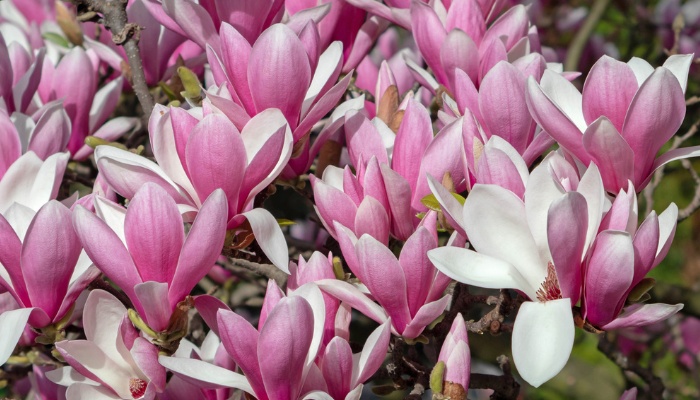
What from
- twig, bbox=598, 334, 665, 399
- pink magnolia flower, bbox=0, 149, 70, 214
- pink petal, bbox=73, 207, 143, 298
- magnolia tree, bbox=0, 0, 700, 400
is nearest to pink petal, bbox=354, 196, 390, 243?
magnolia tree, bbox=0, 0, 700, 400

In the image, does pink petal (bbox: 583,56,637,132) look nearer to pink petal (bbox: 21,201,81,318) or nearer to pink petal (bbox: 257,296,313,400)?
pink petal (bbox: 257,296,313,400)

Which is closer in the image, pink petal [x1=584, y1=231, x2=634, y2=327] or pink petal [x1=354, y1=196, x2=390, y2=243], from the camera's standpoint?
pink petal [x1=584, y1=231, x2=634, y2=327]

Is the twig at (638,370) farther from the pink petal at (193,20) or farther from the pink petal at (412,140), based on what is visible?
the pink petal at (193,20)

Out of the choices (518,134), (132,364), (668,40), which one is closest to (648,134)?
(518,134)

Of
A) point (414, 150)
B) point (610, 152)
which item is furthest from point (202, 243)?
point (610, 152)

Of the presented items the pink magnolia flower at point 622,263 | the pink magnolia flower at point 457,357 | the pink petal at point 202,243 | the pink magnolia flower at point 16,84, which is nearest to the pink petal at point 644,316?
the pink magnolia flower at point 622,263
